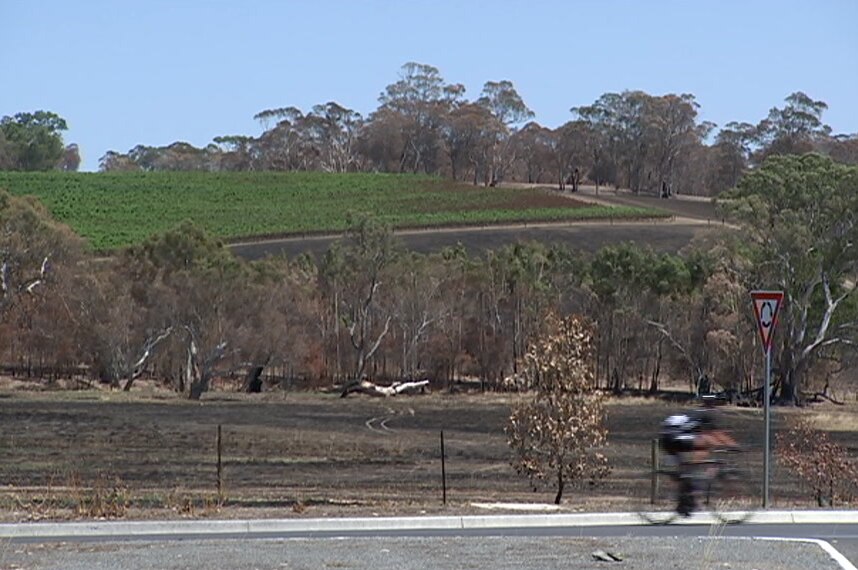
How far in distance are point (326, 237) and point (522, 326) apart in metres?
38.0

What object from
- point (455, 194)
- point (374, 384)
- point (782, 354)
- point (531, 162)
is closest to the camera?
point (782, 354)

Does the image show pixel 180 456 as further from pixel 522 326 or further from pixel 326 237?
pixel 326 237

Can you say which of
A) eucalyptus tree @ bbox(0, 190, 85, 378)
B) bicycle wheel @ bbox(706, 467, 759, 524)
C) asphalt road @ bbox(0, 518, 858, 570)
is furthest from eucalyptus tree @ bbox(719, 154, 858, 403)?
asphalt road @ bbox(0, 518, 858, 570)

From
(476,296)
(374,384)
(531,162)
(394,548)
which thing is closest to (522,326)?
(476,296)

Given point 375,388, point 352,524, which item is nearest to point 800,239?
point 375,388

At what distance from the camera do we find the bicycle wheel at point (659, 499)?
19.3 meters

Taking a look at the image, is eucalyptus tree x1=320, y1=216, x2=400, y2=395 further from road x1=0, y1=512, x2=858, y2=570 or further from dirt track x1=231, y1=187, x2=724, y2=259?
road x1=0, y1=512, x2=858, y2=570

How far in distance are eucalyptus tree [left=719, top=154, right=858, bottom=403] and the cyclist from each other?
56125 mm

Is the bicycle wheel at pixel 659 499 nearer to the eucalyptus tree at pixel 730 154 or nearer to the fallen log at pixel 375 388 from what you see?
the fallen log at pixel 375 388

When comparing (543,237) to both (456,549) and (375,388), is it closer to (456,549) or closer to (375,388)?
(375,388)

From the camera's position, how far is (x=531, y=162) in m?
178

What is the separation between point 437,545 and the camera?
16.0 m

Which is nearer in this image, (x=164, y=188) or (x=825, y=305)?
(x=825, y=305)

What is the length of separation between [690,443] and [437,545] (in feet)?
14.9
